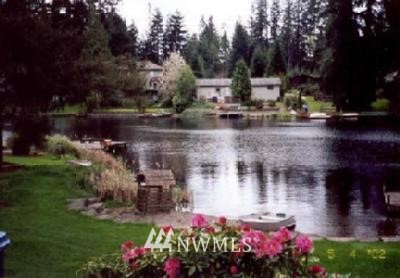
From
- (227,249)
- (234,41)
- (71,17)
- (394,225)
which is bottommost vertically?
(394,225)

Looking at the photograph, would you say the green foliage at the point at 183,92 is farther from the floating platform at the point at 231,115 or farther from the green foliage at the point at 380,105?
the green foliage at the point at 380,105

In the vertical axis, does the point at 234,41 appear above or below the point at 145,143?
above

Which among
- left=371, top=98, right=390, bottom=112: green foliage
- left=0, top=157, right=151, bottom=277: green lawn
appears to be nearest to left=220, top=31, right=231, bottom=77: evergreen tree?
left=371, top=98, right=390, bottom=112: green foliage

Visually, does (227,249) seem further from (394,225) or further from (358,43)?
(358,43)

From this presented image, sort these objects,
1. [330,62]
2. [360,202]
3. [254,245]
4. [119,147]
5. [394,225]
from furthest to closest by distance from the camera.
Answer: [330,62], [119,147], [360,202], [394,225], [254,245]

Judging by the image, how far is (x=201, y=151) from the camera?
39.6 m

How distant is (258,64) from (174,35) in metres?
20.5

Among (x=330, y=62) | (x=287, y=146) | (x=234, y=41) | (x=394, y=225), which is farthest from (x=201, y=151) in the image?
(x=234, y=41)

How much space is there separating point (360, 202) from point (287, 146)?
61.9ft

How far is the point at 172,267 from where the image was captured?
500cm

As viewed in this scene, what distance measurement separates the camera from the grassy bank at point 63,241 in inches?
382

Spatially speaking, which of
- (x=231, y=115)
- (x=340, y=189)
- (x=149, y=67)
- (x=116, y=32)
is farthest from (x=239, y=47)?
(x=340, y=189)

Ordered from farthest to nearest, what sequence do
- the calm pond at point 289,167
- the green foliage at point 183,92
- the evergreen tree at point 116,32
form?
the evergreen tree at point 116,32
the green foliage at point 183,92
the calm pond at point 289,167

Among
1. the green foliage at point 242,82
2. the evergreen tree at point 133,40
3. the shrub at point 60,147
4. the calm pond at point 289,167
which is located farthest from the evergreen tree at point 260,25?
the shrub at point 60,147
